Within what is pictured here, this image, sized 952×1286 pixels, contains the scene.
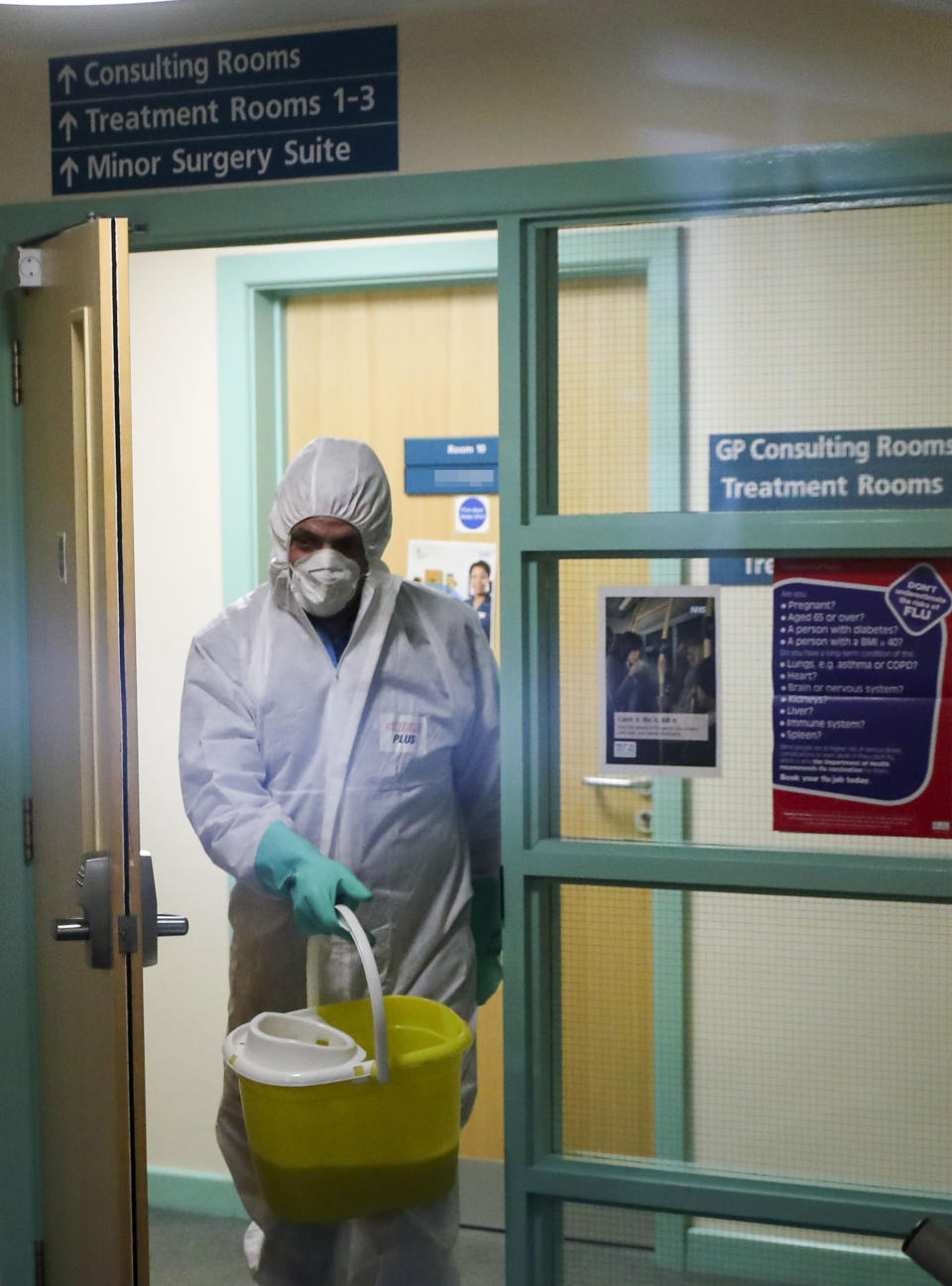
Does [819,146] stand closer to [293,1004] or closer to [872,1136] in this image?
[872,1136]

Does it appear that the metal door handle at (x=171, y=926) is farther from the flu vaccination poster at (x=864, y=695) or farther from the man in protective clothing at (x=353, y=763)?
the flu vaccination poster at (x=864, y=695)

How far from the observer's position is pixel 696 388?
71.6 inches

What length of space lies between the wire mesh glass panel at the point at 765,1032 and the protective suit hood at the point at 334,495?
790 millimetres

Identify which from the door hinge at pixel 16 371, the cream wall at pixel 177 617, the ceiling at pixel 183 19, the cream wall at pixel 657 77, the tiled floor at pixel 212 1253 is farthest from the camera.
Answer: the cream wall at pixel 177 617

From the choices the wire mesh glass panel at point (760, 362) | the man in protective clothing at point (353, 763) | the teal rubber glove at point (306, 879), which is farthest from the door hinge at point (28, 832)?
the wire mesh glass panel at point (760, 362)

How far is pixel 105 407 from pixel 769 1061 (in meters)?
1.29

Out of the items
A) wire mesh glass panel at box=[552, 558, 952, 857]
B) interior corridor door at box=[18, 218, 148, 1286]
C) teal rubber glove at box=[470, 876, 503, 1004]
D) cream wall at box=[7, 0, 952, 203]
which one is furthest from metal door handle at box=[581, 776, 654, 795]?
cream wall at box=[7, 0, 952, 203]

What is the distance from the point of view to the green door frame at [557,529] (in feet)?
5.73

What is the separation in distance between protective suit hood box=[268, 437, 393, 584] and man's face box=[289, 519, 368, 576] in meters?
0.01

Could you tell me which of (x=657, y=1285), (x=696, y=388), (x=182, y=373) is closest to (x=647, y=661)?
(x=696, y=388)

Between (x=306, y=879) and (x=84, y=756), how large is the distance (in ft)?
1.28

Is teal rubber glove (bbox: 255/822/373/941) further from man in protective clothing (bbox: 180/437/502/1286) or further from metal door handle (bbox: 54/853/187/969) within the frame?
metal door handle (bbox: 54/853/187/969)

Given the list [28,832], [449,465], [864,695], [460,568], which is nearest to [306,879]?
[28,832]

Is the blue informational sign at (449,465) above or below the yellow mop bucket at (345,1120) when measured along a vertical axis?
above
